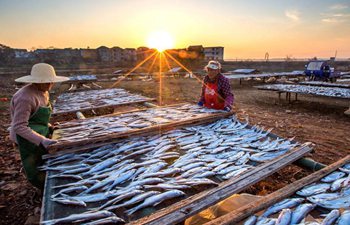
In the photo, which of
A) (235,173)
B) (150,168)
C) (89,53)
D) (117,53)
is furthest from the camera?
(117,53)

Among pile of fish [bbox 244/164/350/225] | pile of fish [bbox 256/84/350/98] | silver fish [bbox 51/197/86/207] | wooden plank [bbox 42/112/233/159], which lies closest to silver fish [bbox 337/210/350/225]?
pile of fish [bbox 244/164/350/225]

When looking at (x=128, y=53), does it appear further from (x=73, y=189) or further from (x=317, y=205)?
(x=317, y=205)

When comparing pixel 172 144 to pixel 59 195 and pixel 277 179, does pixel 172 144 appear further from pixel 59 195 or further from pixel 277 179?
pixel 277 179

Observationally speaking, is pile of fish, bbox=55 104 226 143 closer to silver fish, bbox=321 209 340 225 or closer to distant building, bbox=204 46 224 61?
silver fish, bbox=321 209 340 225

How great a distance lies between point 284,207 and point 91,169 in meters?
2.21

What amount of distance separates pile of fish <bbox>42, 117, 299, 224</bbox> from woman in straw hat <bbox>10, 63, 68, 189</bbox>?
567 millimetres

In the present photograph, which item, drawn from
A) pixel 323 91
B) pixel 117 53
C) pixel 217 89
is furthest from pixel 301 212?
pixel 117 53

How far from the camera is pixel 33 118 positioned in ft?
11.3

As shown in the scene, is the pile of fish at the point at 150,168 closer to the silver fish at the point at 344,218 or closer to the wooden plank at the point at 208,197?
the wooden plank at the point at 208,197

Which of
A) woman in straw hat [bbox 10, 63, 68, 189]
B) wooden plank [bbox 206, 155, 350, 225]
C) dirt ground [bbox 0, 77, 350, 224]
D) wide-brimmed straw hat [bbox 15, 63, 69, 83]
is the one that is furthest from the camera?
dirt ground [bbox 0, 77, 350, 224]

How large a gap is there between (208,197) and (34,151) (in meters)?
2.92

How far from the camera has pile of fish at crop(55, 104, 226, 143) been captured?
366cm

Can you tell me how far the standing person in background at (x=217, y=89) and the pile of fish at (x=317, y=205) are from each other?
128 inches

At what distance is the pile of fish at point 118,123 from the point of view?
3.66 metres
